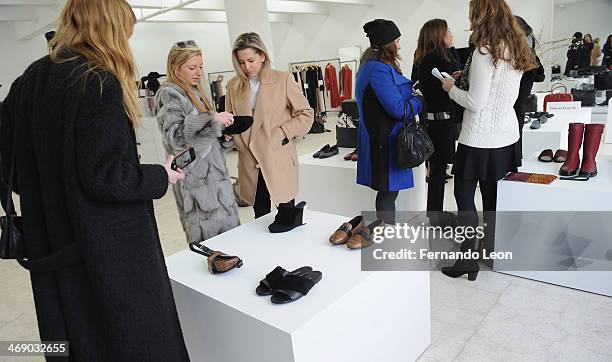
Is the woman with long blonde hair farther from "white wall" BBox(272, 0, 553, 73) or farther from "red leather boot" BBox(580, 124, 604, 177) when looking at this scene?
"white wall" BBox(272, 0, 553, 73)

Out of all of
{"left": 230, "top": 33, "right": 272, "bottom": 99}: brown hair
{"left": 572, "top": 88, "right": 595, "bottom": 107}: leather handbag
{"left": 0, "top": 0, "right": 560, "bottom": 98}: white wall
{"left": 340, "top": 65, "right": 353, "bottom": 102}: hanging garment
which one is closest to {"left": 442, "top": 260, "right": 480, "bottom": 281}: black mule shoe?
{"left": 230, "top": 33, "right": 272, "bottom": 99}: brown hair

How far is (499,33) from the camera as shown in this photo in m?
2.10

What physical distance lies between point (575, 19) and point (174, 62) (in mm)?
6290

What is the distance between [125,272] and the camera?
1133 mm

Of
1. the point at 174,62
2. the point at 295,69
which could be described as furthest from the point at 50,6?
the point at 174,62

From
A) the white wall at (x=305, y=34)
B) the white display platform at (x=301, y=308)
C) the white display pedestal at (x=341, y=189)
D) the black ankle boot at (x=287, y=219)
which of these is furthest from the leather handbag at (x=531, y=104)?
the white wall at (x=305, y=34)

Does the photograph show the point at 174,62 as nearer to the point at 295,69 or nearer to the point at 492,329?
the point at 492,329

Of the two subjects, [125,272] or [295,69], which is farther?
[295,69]

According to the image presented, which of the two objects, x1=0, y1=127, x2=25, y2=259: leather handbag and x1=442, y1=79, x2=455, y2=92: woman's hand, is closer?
x1=0, y1=127, x2=25, y2=259: leather handbag

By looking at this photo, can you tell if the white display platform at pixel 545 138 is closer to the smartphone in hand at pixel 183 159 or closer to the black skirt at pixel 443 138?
the black skirt at pixel 443 138

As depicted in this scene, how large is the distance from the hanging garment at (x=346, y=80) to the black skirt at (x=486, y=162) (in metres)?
8.82

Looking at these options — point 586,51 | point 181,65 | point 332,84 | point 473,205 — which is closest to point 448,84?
point 473,205

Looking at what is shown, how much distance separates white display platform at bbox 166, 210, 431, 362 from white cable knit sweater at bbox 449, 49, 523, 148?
930 mm

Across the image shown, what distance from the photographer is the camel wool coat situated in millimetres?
2342
